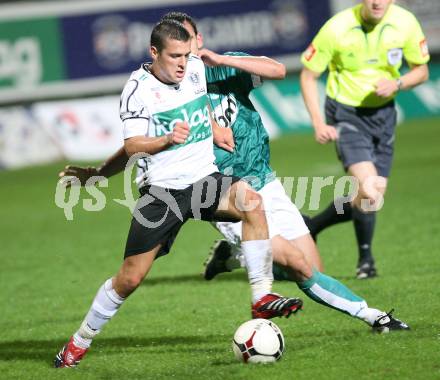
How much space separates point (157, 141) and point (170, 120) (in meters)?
0.31

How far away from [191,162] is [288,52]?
21.4m

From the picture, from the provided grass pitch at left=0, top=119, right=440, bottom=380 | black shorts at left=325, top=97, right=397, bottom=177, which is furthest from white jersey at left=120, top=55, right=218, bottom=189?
black shorts at left=325, top=97, right=397, bottom=177

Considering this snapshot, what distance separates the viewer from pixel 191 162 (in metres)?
6.29

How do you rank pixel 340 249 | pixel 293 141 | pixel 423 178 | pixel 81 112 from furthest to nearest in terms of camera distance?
pixel 293 141
pixel 81 112
pixel 423 178
pixel 340 249

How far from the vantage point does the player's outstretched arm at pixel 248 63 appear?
6320 mm

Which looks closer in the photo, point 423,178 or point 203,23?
point 423,178

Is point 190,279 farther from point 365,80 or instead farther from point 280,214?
point 280,214

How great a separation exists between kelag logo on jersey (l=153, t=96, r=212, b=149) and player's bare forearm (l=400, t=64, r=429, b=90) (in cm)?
292

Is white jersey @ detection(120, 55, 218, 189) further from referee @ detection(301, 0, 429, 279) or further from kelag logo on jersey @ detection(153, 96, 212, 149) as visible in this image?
referee @ detection(301, 0, 429, 279)

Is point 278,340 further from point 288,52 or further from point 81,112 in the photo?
point 288,52

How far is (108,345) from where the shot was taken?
23.6ft

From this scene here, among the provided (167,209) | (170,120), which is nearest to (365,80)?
(170,120)

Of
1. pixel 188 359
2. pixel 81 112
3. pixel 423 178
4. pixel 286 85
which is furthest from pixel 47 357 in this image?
pixel 286 85

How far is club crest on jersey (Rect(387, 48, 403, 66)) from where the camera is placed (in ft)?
29.5
